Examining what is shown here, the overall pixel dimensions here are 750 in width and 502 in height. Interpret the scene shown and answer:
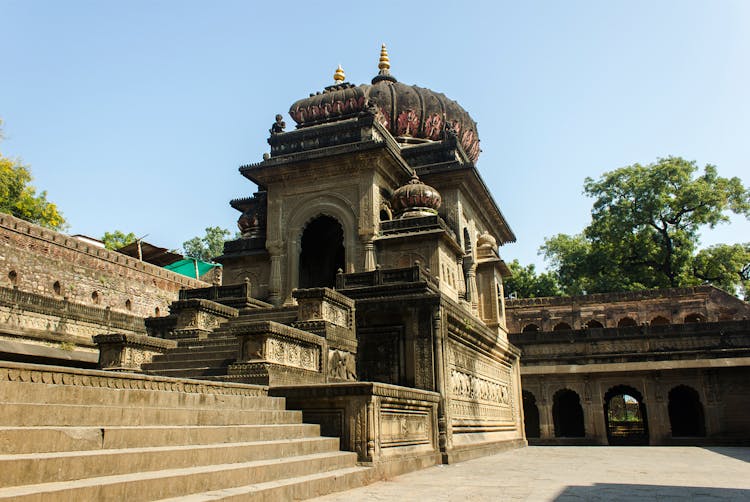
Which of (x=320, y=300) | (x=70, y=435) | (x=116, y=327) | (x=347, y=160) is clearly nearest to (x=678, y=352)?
(x=347, y=160)

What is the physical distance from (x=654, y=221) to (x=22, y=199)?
104ft

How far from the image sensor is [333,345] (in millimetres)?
9852

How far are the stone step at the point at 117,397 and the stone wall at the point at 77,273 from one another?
49.4 ft

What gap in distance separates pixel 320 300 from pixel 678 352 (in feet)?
55.4

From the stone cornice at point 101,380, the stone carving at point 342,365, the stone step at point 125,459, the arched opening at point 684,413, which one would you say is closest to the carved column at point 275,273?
the stone carving at point 342,365

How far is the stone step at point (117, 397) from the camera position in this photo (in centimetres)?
434

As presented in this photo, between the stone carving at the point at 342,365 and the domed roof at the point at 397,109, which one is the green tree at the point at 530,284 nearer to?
the domed roof at the point at 397,109

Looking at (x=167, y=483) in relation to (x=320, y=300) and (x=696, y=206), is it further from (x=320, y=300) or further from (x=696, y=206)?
(x=696, y=206)

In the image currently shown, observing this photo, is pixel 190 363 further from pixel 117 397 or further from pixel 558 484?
pixel 558 484

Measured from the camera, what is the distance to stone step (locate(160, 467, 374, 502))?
4.37m

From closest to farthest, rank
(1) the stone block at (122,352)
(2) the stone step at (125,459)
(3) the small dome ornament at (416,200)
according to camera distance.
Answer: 1. (2) the stone step at (125,459)
2. (1) the stone block at (122,352)
3. (3) the small dome ornament at (416,200)

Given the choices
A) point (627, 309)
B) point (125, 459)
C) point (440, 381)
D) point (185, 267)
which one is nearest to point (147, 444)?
point (125, 459)

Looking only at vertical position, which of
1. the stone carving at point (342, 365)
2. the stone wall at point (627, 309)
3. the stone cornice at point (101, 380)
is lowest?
the stone cornice at point (101, 380)

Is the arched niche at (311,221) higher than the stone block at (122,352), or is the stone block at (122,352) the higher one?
the arched niche at (311,221)
